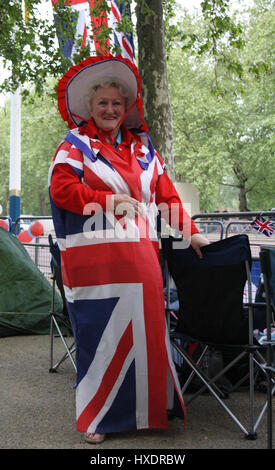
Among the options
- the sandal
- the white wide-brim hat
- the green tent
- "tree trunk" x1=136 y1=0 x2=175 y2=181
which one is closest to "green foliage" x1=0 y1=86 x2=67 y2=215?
"tree trunk" x1=136 y1=0 x2=175 y2=181

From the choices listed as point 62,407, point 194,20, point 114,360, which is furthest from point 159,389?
point 194,20

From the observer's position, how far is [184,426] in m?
3.39

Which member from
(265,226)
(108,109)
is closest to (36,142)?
(265,226)

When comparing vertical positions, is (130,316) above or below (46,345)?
above

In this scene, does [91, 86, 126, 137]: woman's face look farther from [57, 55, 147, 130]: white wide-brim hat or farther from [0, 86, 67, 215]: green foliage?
[0, 86, 67, 215]: green foliage

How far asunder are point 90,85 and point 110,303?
142 centimetres

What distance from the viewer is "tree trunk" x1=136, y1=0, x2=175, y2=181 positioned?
23.7 feet

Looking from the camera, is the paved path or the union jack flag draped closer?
the paved path

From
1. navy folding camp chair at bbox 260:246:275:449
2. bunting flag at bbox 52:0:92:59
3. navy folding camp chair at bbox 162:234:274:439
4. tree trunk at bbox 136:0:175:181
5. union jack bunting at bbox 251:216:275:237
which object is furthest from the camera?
bunting flag at bbox 52:0:92:59

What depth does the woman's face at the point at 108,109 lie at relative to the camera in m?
3.40

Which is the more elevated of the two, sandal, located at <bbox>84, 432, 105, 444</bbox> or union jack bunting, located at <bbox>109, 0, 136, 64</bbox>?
union jack bunting, located at <bbox>109, 0, 136, 64</bbox>

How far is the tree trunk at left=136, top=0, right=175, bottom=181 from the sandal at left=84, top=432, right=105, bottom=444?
470 cm
